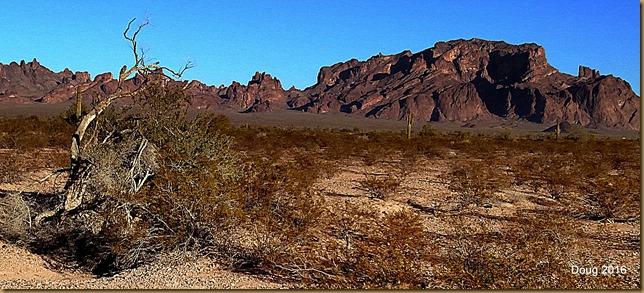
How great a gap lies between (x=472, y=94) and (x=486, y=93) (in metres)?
6.03

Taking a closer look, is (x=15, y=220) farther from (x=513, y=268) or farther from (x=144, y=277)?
(x=513, y=268)

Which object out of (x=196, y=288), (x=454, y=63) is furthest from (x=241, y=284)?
(x=454, y=63)

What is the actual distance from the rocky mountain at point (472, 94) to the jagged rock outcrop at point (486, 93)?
0.24 metres

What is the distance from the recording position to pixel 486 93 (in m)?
168

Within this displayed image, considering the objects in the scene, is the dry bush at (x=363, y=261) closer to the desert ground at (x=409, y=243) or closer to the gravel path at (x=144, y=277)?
the desert ground at (x=409, y=243)

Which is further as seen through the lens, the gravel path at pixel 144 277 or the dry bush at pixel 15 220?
the dry bush at pixel 15 220

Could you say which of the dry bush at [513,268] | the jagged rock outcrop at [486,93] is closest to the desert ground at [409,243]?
the dry bush at [513,268]

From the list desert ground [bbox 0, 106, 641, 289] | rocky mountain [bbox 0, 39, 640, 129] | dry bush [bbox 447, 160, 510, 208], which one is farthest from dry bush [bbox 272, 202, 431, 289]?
rocky mountain [bbox 0, 39, 640, 129]

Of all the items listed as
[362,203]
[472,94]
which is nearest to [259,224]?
[362,203]

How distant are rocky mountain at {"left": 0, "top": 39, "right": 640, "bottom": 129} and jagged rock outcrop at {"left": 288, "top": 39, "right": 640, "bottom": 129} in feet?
0.78

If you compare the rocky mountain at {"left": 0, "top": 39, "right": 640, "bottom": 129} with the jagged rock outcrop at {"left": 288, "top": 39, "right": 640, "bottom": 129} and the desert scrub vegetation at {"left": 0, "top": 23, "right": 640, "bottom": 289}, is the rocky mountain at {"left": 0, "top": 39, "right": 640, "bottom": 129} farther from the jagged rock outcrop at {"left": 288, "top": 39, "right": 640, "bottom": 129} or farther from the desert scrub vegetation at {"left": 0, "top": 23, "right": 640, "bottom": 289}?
the desert scrub vegetation at {"left": 0, "top": 23, "right": 640, "bottom": 289}

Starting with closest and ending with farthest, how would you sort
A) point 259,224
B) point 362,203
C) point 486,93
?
point 259,224
point 362,203
point 486,93

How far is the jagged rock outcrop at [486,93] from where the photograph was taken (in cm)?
15312

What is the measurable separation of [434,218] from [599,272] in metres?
4.20
